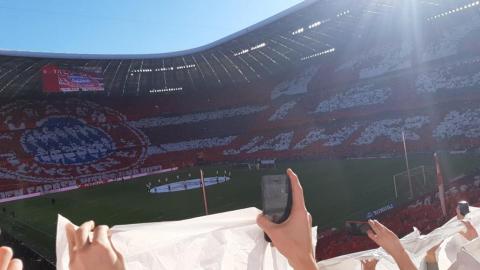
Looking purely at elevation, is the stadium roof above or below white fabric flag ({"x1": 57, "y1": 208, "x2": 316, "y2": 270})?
above

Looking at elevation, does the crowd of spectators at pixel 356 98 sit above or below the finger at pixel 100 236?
above

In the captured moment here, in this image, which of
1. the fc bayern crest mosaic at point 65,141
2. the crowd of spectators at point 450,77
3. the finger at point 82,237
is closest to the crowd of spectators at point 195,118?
the fc bayern crest mosaic at point 65,141

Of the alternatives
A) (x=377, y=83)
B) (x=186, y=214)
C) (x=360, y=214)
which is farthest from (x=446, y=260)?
(x=377, y=83)

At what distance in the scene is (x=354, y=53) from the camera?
1935 inches

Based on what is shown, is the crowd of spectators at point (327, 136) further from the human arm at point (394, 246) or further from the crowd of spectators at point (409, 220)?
the human arm at point (394, 246)

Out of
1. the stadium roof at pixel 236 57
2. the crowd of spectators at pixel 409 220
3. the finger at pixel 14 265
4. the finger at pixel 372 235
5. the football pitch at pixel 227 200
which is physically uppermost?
the stadium roof at pixel 236 57

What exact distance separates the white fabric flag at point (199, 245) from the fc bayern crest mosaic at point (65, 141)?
4437cm

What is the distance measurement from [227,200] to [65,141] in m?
34.9

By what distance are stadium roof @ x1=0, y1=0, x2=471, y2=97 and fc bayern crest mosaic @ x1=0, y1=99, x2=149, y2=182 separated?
12.0ft

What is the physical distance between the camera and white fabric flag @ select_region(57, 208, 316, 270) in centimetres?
299

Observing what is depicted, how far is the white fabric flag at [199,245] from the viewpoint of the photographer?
299 centimetres

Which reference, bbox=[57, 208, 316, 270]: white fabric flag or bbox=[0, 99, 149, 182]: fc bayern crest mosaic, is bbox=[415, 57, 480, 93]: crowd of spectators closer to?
bbox=[0, 99, 149, 182]: fc bayern crest mosaic

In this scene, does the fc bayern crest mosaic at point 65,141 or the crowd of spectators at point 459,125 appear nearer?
the crowd of spectators at point 459,125

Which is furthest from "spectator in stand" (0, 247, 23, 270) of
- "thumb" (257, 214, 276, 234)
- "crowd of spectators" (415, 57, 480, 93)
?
"crowd of spectators" (415, 57, 480, 93)
